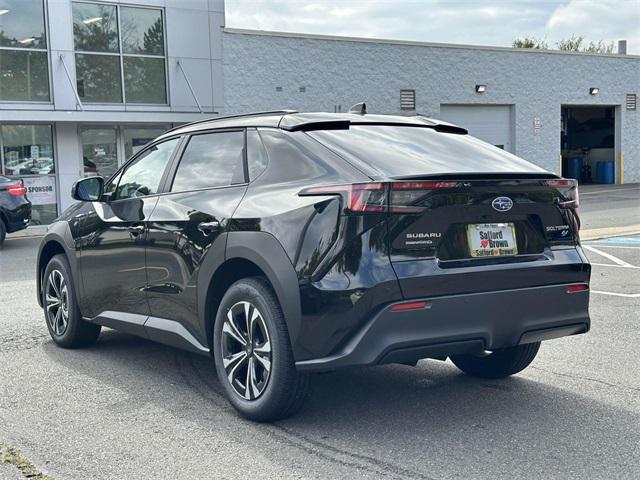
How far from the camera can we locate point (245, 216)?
469 centimetres

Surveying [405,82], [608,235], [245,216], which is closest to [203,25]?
[405,82]

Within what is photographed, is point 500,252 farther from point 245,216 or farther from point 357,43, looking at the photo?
point 357,43

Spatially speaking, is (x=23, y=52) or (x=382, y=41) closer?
(x=23, y=52)

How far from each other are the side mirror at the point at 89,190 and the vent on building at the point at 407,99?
21.7 m

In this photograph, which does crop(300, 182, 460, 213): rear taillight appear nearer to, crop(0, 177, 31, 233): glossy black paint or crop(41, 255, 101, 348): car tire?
crop(41, 255, 101, 348): car tire

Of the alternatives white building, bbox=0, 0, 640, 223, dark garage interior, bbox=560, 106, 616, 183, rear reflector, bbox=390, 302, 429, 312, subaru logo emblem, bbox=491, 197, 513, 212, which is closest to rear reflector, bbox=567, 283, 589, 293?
subaru logo emblem, bbox=491, 197, 513, 212

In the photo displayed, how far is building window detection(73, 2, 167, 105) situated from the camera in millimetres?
21516

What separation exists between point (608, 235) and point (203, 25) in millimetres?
13353

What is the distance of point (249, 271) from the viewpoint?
477 centimetres

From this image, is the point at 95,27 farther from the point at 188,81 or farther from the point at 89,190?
the point at 89,190

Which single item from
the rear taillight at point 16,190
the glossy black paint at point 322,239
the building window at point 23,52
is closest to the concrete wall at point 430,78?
the building window at point 23,52

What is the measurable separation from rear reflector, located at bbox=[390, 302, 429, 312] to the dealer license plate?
445mm

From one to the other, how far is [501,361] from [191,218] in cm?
221

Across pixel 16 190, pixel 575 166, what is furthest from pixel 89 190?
pixel 575 166
